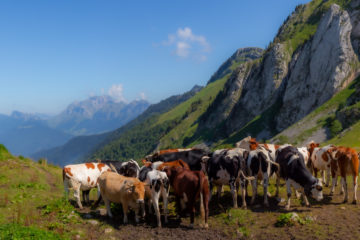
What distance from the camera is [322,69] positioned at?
89000 millimetres

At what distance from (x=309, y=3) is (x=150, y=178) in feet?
677

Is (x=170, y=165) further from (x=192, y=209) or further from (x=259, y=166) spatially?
(x=259, y=166)

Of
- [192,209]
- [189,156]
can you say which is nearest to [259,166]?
[192,209]

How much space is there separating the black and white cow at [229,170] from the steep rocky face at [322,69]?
269ft

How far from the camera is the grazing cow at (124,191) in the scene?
13266 millimetres

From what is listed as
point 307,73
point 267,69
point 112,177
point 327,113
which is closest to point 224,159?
point 112,177

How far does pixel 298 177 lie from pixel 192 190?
550 centimetres

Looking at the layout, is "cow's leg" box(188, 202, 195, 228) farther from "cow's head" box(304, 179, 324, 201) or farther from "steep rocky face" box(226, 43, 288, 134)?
"steep rocky face" box(226, 43, 288, 134)

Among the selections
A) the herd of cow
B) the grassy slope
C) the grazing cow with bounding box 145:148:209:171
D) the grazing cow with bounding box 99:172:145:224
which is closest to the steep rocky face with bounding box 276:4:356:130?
the grassy slope

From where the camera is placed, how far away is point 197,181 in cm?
1298

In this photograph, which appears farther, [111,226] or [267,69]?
[267,69]

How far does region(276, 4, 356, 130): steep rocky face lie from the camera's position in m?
83.4

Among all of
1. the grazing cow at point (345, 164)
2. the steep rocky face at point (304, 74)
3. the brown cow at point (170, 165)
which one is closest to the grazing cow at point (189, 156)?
the brown cow at point (170, 165)

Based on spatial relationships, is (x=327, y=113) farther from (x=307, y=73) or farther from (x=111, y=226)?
(x=111, y=226)
